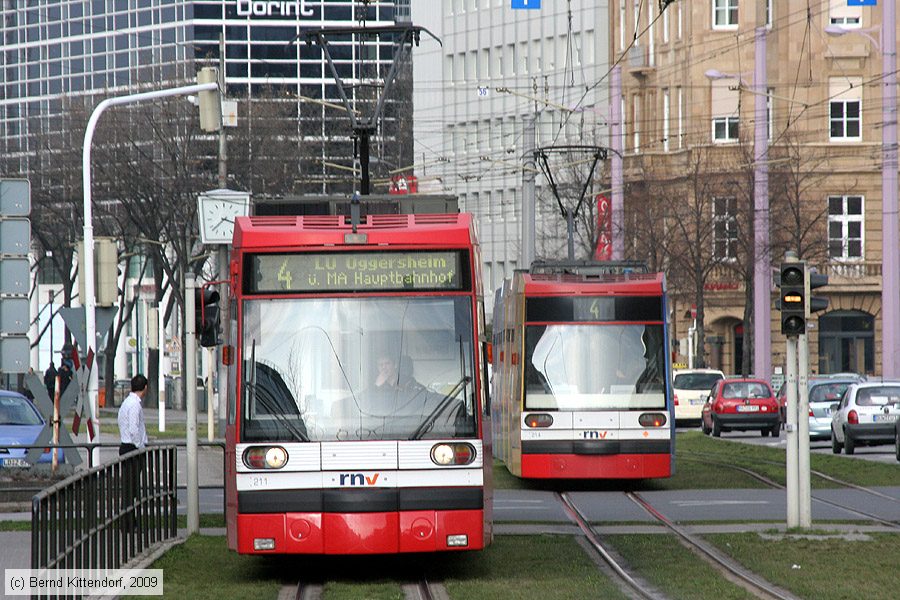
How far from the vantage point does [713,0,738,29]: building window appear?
72.9 metres

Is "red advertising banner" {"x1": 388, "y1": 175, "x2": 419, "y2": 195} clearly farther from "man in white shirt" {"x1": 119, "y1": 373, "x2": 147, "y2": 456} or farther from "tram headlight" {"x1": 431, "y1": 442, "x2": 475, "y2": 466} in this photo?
"tram headlight" {"x1": 431, "y1": 442, "x2": 475, "y2": 466}

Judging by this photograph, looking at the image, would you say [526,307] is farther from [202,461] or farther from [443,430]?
[202,461]

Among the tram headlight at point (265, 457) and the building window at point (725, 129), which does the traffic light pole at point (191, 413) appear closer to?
the tram headlight at point (265, 457)

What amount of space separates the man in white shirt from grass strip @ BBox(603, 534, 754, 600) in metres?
4.80

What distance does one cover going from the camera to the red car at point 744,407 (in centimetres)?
4703

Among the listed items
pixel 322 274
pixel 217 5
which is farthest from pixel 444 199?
pixel 217 5

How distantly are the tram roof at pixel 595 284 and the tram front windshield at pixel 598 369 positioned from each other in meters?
0.44

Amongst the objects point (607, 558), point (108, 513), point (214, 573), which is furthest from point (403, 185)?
point (108, 513)

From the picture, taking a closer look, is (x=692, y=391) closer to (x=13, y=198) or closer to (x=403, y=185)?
(x=403, y=185)

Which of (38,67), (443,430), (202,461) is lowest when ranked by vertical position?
(202,461)

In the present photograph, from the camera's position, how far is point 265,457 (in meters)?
15.2

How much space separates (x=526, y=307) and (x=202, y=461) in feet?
45.3

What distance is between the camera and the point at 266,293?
1566cm

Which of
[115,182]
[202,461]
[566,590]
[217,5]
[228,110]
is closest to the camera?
[566,590]
